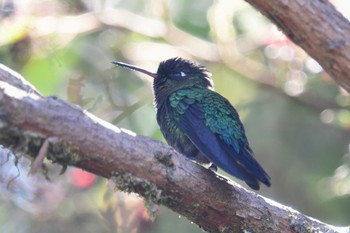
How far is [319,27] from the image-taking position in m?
4.52

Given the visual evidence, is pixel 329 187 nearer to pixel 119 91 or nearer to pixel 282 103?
pixel 282 103

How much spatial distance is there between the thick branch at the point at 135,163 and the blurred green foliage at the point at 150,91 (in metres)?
1.91

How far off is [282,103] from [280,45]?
3.17 ft

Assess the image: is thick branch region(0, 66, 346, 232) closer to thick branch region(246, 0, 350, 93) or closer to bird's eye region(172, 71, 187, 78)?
thick branch region(246, 0, 350, 93)

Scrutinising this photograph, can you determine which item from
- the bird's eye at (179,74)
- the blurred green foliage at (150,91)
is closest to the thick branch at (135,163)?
the bird's eye at (179,74)

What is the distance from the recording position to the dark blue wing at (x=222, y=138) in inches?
160

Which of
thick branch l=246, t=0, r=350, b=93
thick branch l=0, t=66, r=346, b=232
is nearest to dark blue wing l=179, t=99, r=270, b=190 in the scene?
thick branch l=0, t=66, r=346, b=232

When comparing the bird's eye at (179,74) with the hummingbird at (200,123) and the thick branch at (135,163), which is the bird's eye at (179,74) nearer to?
the hummingbird at (200,123)

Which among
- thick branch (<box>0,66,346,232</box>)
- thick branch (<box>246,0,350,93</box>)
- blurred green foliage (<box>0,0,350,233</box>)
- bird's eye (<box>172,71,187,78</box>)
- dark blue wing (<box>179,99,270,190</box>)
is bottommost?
blurred green foliage (<box>0,0,350,233</box>)

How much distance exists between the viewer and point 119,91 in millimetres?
6598

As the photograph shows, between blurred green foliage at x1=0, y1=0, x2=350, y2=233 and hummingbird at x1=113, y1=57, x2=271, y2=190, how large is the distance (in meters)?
0.61

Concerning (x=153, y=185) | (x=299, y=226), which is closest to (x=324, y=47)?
(x=299, y=226)

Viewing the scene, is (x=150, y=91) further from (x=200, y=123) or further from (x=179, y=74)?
(x=200, y=123)

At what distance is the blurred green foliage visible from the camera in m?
5.84
